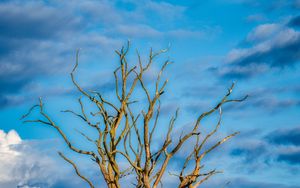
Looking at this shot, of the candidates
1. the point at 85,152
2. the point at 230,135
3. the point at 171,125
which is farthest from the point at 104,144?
the point at 230,135

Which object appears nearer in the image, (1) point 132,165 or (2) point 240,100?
(1) point 132,165

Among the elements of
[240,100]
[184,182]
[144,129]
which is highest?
[240,100]

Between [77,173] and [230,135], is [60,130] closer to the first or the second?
[77,173]

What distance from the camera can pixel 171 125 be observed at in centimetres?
954

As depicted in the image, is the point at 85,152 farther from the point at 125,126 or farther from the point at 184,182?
the point at 184,182

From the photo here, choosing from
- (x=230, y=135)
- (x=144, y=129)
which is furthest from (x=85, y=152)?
(x=230, y=135)

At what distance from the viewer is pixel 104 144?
9164 millimetres

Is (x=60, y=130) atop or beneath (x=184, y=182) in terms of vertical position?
atop

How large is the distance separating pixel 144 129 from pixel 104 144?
0.66 m

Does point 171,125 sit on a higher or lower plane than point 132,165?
higher

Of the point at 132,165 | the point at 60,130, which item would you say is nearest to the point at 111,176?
the point at 132,165

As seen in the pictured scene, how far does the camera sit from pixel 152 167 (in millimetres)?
→ 9297

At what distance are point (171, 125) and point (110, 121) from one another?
3.20ft

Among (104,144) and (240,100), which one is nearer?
(104,144)
